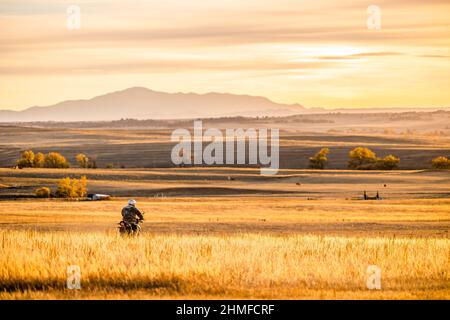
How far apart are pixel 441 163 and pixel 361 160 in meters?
14.4

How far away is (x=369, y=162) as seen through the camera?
13550 centimetres

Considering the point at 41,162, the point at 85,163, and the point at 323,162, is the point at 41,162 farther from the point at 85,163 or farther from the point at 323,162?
the point at 323,162

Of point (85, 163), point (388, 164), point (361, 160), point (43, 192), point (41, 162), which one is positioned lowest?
point (43, 192)

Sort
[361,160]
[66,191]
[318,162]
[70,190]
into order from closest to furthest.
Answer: [66,191] < [70,190] < [318,162] < [361,160]

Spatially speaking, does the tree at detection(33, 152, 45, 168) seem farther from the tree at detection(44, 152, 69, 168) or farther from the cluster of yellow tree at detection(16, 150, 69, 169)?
the tree at detection(44, 152, 69, 168)

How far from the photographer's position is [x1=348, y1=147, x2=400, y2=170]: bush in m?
132

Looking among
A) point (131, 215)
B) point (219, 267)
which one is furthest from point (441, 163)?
point (219, 267)

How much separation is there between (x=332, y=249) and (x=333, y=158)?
131289mm

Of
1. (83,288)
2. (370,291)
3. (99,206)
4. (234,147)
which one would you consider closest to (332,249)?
(370,291)

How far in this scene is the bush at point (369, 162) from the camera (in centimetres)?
13155

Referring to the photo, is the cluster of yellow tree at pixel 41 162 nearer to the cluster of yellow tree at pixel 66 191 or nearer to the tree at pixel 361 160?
the tree at pixel 361 160

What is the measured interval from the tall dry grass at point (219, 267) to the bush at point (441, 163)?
361 feet

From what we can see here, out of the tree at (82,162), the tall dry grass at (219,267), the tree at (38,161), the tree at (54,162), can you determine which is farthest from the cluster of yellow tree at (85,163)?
the tall dry grass at (219,267)
